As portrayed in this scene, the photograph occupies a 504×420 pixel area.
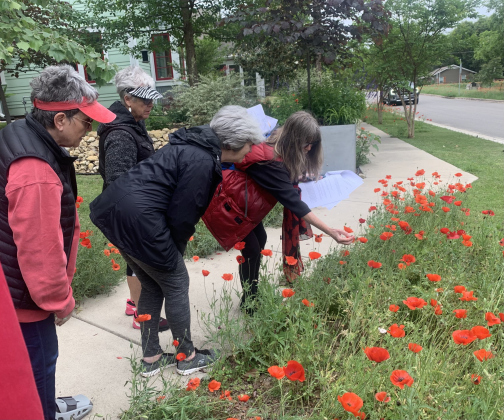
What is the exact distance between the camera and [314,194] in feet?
11.2

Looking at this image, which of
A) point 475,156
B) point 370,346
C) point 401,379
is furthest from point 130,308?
point 475,156

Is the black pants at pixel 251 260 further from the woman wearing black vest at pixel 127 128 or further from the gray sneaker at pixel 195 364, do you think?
the woman wearing black vest at pixel 127 128

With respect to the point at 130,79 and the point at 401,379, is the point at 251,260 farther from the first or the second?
the point at 401,379

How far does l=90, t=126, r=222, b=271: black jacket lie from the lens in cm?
219

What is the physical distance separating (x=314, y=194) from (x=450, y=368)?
5.39ft

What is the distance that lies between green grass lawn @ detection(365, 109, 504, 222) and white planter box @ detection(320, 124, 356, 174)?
6.73 feet

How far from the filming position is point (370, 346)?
232cm

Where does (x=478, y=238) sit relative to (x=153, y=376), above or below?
above

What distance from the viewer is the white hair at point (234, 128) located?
7.86 feet

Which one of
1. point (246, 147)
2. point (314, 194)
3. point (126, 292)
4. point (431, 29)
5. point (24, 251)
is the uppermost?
point (431, 29)

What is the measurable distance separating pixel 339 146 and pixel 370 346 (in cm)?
559

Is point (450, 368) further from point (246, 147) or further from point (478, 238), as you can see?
point (478, 238)

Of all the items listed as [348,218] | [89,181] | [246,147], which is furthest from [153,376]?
[89,181]

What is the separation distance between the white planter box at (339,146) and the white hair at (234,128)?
16.8 feet
